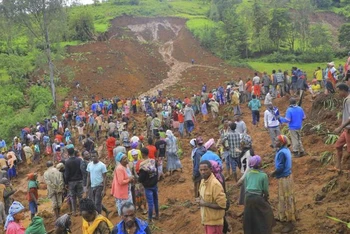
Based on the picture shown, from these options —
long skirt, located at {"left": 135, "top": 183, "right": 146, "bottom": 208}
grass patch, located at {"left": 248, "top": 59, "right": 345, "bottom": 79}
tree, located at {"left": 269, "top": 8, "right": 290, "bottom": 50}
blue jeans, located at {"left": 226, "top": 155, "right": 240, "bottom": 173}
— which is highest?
tree, located at {"left": 269, "top": 8, "right": 290, "bottom": 50}

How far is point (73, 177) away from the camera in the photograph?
8641 mm

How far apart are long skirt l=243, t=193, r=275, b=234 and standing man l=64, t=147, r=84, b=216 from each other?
460 cm

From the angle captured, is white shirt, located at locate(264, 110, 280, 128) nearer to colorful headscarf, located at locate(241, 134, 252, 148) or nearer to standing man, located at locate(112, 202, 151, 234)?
colorful headscarf, located at locate(241, 134, 252, 148)

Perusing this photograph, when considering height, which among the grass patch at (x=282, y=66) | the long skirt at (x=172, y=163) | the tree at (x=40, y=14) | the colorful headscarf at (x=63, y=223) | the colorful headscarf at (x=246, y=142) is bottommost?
the grass patch at (x=282, y=66)

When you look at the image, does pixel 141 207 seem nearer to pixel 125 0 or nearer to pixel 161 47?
pixel 161 47

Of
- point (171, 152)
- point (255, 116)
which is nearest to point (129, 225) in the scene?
point (171, 152)

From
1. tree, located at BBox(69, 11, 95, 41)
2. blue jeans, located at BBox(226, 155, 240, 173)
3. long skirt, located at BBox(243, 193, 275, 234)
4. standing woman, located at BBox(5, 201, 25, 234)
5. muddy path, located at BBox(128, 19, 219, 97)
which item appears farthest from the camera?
tree, located at BBox(69, 11, 95, 41)

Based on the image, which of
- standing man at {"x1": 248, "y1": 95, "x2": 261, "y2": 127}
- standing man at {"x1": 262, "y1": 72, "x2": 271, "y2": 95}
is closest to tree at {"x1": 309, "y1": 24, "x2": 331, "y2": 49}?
standing man at {"x1": 262, "y1": 72, "x2": 271, "y2": 95}

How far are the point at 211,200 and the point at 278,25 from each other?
47.4 m

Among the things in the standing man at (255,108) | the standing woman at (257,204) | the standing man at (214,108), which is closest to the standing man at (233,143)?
the standing woman at (257,204)

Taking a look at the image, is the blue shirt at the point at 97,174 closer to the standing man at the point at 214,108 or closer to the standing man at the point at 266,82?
the standing man at the point at 214,108

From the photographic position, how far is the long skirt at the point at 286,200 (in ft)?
20.2

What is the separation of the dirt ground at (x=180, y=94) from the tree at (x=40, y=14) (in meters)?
6.78

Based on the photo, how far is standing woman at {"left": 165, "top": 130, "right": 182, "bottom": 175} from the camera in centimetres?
1101
